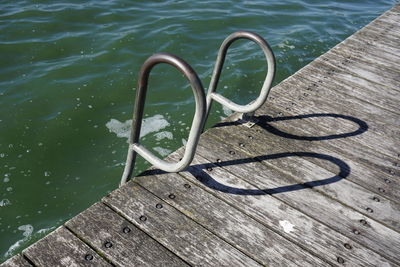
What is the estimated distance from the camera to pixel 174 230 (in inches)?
103

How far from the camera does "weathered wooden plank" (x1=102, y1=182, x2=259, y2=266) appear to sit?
2.46m

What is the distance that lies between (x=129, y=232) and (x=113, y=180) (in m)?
2.21

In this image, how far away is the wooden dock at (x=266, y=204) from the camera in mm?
2467

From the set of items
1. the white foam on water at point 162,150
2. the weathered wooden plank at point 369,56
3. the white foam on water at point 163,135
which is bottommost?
the white foam on water at point 162,150

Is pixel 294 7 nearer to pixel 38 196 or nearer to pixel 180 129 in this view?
pixel 180 129

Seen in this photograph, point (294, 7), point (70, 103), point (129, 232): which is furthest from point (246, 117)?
point (294, 7)

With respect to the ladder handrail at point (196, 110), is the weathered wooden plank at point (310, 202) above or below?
below

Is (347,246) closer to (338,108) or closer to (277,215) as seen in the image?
(277,215)

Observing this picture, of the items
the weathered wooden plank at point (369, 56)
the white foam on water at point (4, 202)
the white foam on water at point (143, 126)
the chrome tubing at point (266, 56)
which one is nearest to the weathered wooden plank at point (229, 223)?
the chrome tubing at point (266, 56)

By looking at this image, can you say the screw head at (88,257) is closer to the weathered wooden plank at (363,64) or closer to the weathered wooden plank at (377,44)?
the weathered wooden plank at (363,64)

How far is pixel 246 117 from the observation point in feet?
12.3

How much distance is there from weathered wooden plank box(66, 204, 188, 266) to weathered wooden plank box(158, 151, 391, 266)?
691mm

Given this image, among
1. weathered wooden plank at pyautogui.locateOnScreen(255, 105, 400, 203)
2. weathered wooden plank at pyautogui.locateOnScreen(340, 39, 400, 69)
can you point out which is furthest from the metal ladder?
weathered wooden plank at pyautogui.locateOnScreen(340, 39, 400, 69)

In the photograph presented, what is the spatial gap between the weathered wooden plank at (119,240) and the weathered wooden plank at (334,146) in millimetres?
1618
